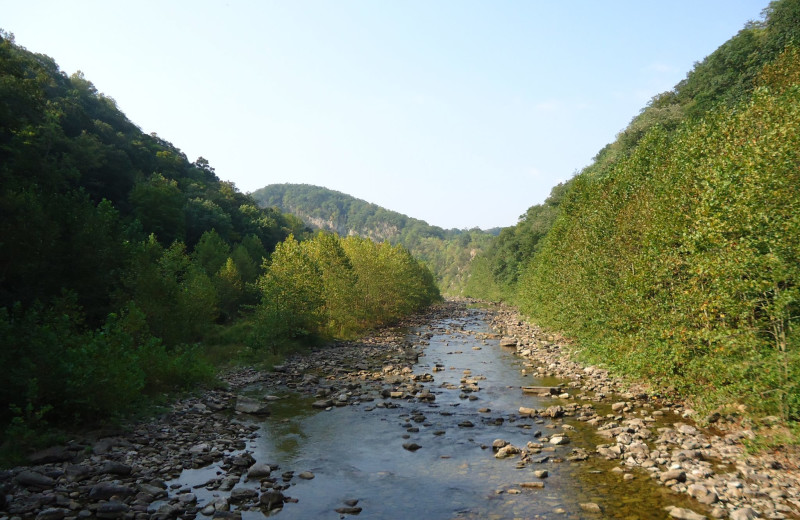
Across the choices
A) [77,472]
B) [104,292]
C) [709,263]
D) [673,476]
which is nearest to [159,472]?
[77,472]

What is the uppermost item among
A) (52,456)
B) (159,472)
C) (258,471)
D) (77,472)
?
(52,456)

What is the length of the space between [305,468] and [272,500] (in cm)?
304

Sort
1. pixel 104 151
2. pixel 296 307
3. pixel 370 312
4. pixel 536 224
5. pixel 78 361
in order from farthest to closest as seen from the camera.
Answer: pixel 536 224 → pixel 104 151 → pixel 370 312 → pixel 296 307 → pixel 78 361

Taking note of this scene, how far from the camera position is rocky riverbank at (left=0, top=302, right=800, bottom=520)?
12.7 meters

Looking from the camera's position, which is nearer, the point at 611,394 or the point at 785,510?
the point at 785,510

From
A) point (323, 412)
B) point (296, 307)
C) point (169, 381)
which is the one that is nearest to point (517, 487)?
point (323, 412)

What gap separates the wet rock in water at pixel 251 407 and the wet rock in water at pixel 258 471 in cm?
772

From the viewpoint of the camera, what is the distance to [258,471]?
1579 centimetres

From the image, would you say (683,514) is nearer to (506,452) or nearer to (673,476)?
(673,476)

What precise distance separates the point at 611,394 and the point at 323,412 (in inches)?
635

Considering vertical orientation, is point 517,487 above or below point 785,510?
below

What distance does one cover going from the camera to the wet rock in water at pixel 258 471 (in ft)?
51.3

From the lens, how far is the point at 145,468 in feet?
50.9

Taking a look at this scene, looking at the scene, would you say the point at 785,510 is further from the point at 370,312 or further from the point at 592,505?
the point at 370,312
